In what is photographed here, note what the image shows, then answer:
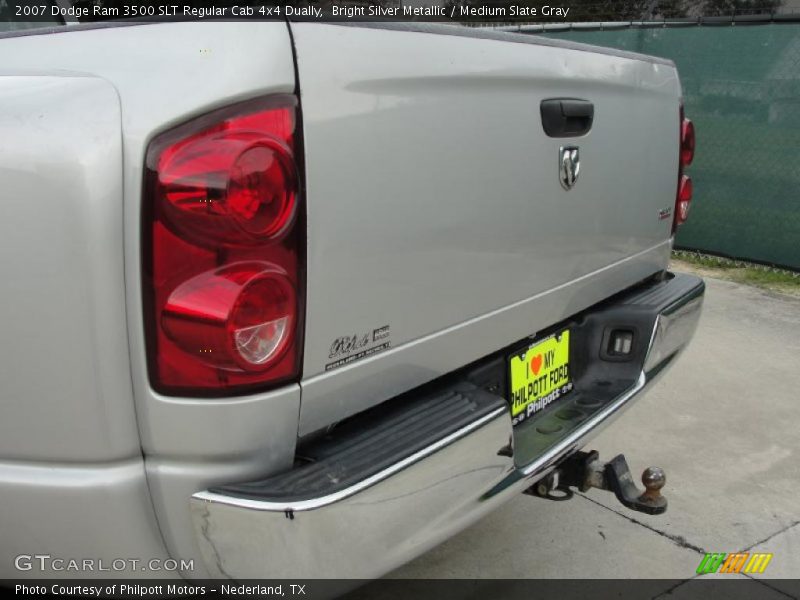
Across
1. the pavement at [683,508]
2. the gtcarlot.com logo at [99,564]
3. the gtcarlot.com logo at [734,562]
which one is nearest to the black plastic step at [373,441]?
the gtcarlot.com logo at [99,564]

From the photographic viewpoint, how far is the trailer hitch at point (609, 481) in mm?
2348

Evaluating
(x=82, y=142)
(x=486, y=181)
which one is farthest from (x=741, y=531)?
(x=82, y=142)

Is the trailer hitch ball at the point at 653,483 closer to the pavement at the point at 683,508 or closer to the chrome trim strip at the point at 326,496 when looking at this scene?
the pavement at the point at 683,508

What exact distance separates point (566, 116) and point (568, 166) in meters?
0.14

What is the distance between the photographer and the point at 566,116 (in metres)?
2.17

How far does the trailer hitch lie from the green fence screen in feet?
15.6

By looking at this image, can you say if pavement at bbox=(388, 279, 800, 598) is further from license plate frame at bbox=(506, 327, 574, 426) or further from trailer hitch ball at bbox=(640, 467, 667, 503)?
license plate frame at bbox=(506, 327, 574, 426)

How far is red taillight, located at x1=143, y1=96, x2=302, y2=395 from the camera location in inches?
56.0

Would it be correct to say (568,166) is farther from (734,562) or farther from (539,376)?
(734,562)

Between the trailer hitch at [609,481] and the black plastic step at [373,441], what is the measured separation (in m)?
0.55

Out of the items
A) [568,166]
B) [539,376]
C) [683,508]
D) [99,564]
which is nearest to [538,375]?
[539,376]

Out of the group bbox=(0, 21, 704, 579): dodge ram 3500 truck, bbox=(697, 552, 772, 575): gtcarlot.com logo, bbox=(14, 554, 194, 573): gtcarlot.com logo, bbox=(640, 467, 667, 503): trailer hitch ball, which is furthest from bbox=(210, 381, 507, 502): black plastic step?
bbox=(697, 552, 772, 575): gtcarlot.com logo

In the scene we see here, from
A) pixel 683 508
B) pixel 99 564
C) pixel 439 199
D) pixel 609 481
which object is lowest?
pixel 683 508

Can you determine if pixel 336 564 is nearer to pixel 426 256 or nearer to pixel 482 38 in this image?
pixel 426 256
